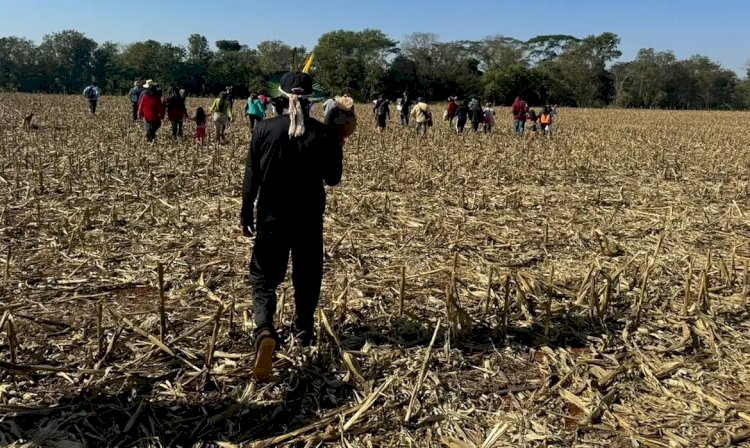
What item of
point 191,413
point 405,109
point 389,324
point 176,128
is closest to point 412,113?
point 405,109

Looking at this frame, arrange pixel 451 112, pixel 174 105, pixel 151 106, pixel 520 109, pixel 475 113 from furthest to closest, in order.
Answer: pixel 451 112
pixel 475 113
pixel 520 109
pixel 174 105
pixel 151 106

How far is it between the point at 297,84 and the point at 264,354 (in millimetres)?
1548

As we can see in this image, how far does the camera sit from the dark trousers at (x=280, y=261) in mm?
3520

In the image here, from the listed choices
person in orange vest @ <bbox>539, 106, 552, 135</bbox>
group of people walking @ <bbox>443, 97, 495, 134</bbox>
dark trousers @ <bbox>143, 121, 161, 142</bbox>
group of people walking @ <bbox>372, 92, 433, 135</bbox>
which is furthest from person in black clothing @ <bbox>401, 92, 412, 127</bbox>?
dark trousers @ <bbox>143, 121, 161, 142</bbox>

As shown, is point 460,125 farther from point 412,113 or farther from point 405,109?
point 405,109

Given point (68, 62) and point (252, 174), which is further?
point (68, 62)

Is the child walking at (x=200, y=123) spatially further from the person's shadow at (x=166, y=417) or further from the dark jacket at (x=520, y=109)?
the person's shadow at (x=166, y=417)

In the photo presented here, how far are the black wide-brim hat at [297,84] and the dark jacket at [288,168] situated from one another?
0.55ft

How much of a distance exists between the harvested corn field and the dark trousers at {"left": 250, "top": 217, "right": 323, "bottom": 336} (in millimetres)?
296

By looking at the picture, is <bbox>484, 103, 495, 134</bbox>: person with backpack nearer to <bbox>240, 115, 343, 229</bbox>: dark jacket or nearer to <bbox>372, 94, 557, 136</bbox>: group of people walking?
<bbox>372, 94, 557, 136</bbox>: group of people walking

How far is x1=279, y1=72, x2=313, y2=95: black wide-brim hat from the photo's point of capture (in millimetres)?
3516

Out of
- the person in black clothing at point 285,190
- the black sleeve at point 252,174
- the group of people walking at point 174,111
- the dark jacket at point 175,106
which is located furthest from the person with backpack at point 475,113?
the black sleeve at point 252,174

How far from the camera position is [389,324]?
4227mm

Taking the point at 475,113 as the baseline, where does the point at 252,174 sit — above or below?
below
